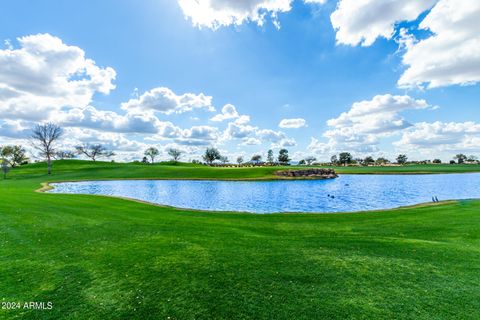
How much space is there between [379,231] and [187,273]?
11.0 meters

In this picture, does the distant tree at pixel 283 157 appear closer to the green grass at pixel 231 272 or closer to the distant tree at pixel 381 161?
the distant tree at pixel 381 161

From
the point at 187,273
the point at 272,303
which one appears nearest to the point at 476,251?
the point at 272,303

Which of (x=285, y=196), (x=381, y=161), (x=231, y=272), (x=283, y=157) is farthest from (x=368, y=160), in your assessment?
(x=231, y=272)

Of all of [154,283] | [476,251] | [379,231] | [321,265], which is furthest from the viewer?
[379,231]

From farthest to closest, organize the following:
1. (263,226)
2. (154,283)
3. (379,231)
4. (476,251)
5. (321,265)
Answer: (263,226)
(379,231)
(476,251)
(321,265)
(154,283)

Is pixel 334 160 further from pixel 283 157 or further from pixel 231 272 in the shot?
pixel 231 272

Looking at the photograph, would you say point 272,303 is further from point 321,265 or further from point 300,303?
point 321,265

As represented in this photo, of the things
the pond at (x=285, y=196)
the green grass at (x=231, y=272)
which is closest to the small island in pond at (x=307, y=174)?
the pond at (x=285, y=196)

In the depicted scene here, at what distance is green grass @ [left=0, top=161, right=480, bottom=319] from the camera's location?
525cm

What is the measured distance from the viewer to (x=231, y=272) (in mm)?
6996

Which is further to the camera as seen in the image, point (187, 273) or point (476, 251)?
point (476, 251)

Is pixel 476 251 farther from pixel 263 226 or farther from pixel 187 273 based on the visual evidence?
pixel 187 273

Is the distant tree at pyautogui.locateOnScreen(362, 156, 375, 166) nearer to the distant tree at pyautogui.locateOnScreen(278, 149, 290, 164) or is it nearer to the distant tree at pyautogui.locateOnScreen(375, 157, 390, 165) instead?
the distant tree at pyautogui.locateOnScreen(375, 157, 390, 165)

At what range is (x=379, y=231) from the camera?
13.1 metres
